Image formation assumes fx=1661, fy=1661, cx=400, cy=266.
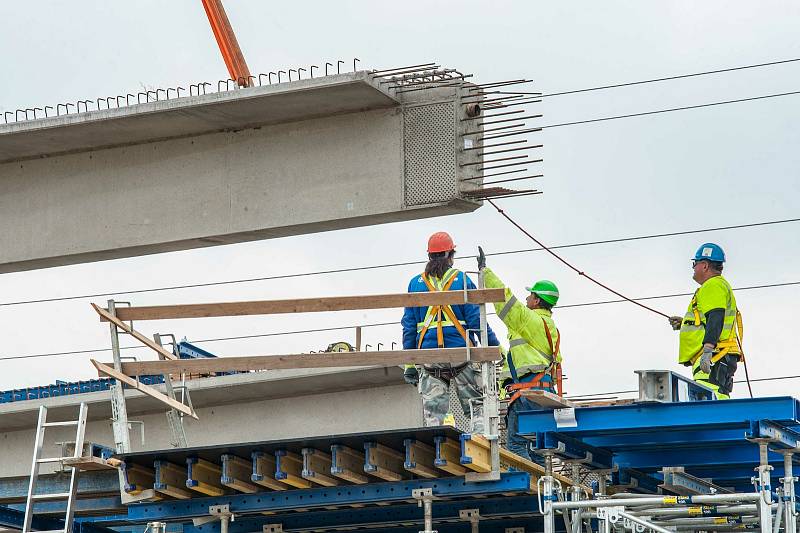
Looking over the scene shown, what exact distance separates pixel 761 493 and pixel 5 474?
13287 mm

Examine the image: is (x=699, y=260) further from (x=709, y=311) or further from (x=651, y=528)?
(x=651, y=528)

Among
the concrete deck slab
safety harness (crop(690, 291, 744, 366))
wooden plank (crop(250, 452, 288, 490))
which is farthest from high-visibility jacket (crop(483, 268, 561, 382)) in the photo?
the concrete deck slab

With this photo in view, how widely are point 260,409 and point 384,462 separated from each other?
786 cm

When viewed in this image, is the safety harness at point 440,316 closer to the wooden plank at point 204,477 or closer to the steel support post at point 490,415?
the steel support post at point 490,415

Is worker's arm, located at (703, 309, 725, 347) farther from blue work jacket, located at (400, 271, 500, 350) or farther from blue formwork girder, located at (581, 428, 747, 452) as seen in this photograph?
blue work jacket, located at (400, 271, 500, 350)

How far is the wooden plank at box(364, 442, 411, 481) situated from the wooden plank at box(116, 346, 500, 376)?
79 cm

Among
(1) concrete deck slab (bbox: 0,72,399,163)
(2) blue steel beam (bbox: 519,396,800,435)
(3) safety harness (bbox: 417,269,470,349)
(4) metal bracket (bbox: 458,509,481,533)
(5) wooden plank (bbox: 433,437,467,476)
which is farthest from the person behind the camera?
(1) concrete deck slab (bbox: 0,72,399,163)

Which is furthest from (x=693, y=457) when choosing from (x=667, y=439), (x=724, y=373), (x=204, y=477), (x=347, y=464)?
(x=204, y=477)

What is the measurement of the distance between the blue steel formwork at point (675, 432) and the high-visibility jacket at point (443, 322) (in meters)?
1.10

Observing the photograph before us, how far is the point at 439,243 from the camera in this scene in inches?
639

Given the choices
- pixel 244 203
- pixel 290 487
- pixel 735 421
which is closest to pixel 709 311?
pixel 735 421

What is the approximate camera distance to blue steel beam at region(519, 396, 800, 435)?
46.7 feet

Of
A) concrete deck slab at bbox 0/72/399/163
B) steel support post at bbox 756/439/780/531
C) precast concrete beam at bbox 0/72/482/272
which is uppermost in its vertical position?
concrete deck slab at bbox 0/72/399/163

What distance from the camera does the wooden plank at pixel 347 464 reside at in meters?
15.1
